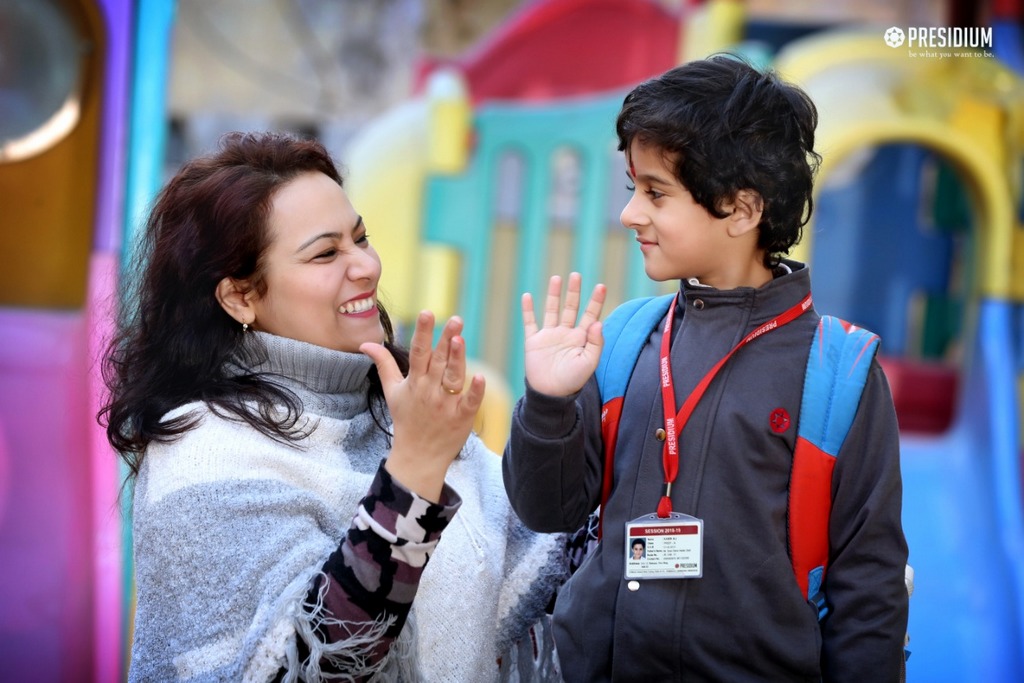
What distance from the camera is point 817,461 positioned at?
1.49m

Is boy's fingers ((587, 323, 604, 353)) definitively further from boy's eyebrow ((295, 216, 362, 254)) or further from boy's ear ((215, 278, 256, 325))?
boy's ear ((215, 278, 256, 325))

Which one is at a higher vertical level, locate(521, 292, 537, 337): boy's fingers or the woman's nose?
the woman's nose

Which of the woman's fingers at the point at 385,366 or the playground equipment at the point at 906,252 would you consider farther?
the playground equipment at the point at 906,252

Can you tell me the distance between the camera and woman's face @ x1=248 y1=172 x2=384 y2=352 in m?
1.75

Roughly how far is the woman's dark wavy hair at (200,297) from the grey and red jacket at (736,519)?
479 millimetres

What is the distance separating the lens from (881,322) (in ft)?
18.1

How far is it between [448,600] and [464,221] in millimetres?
3388

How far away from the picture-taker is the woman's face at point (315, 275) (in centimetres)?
175

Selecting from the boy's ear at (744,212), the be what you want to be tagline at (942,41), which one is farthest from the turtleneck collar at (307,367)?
the be what you want to be tagline at (942,41)

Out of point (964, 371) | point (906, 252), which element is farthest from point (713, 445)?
point (906, 252)

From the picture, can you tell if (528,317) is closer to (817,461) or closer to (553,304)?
(553,304)

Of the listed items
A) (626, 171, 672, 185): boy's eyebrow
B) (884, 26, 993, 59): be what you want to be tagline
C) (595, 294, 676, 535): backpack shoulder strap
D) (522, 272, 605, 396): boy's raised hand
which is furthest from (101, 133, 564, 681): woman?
(884, 26, 993, 59): be what you want to be tagline

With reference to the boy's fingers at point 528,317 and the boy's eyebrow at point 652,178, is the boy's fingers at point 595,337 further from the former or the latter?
the boy's eyebrow at point 652,178

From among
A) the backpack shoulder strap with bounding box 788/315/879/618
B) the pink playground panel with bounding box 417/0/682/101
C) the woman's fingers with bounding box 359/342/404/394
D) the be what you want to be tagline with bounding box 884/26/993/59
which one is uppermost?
the pink playground panel with bounding box 417/0/682/101
